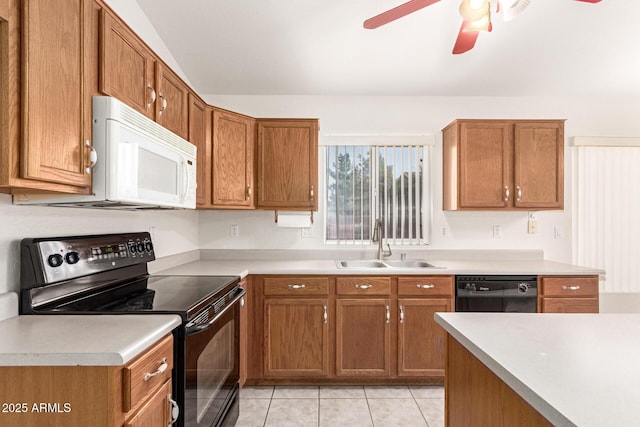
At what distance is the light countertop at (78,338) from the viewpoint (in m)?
1.01

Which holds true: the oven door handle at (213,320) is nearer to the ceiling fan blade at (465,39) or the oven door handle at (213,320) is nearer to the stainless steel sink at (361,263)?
the stainless steel sink at (361,263)

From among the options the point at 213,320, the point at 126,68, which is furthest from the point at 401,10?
the point at 213,320

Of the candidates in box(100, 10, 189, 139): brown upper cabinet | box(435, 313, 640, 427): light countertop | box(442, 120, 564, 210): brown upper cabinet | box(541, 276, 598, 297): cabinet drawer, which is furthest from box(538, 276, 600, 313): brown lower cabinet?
box(100, 10, 189, 139): brown upper cabinet

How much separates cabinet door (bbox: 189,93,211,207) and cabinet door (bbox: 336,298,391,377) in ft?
4.17

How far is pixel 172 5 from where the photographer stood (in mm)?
2148

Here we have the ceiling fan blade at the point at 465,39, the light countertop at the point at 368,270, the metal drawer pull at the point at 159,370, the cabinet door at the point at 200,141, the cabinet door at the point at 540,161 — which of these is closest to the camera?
the metal drawer pull at the point at 159,370

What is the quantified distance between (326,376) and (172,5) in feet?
8.72

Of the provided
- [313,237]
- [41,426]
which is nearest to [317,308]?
[313,237]

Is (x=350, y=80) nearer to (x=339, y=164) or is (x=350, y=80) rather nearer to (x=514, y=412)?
(x=339, y=164)

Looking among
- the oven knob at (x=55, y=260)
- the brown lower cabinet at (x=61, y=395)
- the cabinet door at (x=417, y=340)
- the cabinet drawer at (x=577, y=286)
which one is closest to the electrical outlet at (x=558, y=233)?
the cabinet drawer at (x=577, y=286)

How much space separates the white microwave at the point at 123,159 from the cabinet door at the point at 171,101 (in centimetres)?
29

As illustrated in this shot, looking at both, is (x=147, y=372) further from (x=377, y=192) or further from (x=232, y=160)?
(x=377, y=192)

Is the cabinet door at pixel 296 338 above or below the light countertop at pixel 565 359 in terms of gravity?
below

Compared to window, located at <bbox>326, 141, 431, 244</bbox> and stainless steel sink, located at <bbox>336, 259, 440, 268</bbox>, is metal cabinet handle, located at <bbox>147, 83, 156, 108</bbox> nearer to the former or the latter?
window, located at <bbox>326, 141, 431, 244</bbox>
